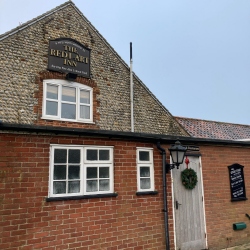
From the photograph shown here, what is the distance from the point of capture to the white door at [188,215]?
6.18 meters

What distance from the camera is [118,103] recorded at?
37.4 feet

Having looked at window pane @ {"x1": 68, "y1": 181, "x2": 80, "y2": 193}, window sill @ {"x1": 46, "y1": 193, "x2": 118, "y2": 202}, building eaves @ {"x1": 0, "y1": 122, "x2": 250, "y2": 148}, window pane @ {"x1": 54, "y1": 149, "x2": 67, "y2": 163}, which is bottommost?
window sill @ {"x1": 46, "y1": 193, "x2": 118, "y2": 202}

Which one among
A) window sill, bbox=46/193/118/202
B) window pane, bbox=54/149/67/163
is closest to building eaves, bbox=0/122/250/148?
window pane, bbox=54/149/67/163

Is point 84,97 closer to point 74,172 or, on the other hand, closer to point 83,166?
point 83,166

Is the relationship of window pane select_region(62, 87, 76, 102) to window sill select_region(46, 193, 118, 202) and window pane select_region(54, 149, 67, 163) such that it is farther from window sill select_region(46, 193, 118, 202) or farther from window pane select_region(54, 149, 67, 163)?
window sill select_region(46, 193, 118, 202)

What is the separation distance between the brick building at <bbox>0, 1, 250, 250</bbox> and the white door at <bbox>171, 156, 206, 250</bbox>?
0.03m

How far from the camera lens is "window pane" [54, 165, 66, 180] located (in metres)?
4.94

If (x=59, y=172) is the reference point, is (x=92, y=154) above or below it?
above

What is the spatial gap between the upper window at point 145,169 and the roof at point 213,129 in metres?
8.59

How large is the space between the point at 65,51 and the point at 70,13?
240 cm

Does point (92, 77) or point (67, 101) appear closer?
point (67, 101)

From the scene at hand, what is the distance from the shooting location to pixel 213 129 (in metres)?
16.0

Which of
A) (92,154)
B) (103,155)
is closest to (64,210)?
(92,154)

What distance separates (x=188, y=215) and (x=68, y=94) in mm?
6957
